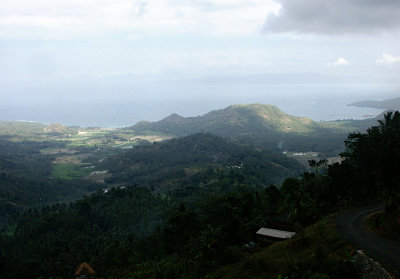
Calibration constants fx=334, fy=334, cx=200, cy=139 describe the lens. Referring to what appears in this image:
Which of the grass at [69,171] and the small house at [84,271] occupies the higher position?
the grass at [69,171]

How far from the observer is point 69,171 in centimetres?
15062

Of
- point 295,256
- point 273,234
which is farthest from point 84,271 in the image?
point 295,256

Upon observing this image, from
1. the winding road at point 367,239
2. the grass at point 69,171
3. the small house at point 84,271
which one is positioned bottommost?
the small house at point 84,271

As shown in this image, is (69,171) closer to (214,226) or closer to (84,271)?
(84,271)

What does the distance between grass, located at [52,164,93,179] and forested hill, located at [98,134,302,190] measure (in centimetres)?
938

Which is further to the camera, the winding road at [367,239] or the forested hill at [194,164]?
the forested hill at [194,164]

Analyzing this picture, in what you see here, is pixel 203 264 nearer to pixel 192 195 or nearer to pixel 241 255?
pixel 241 255

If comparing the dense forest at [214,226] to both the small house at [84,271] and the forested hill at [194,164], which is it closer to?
the small house at [84,271]

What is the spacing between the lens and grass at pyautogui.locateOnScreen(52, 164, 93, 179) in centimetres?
14150

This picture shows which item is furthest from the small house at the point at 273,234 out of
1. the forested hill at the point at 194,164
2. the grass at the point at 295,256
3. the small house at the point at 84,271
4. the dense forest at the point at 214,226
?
the forested hill at the point at 194,164

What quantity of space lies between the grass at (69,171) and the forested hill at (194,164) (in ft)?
30.8

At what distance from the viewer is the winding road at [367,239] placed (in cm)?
2225

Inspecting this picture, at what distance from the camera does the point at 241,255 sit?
3212 cm

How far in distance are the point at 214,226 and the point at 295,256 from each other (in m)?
19.9
